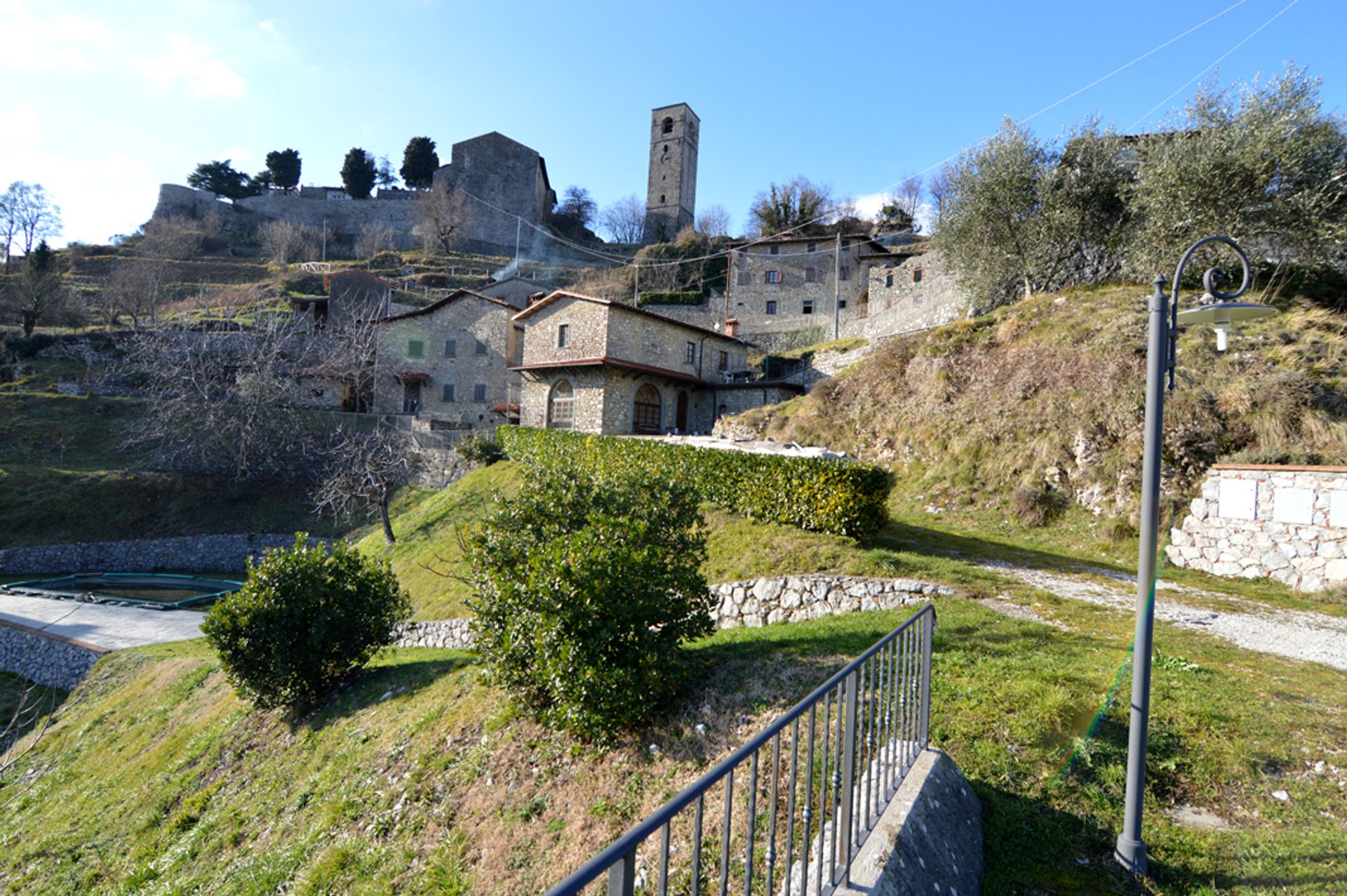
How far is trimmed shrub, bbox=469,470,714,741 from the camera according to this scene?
6.37 m

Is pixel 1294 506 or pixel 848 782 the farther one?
pixel 1294 506

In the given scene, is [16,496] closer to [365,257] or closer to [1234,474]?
[1234,474]

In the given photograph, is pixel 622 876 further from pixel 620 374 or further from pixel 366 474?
pixel 620 374

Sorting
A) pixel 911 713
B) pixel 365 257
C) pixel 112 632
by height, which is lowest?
pixel 112 632

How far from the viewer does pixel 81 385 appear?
34.8 m

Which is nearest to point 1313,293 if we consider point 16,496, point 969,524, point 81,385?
point 969,524

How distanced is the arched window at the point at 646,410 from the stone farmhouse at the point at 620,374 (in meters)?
0.04

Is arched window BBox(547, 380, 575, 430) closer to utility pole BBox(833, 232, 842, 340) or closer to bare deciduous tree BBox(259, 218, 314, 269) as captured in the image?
utility pole BBox(833, 232, 842, 340)

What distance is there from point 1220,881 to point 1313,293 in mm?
21035

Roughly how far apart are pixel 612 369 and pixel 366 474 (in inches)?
424

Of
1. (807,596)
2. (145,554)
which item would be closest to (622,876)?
(807,596)

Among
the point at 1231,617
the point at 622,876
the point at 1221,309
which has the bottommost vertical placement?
the point at 1231,617

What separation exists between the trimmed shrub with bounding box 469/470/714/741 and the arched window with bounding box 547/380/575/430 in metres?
21.2

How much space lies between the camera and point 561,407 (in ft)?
96.9
